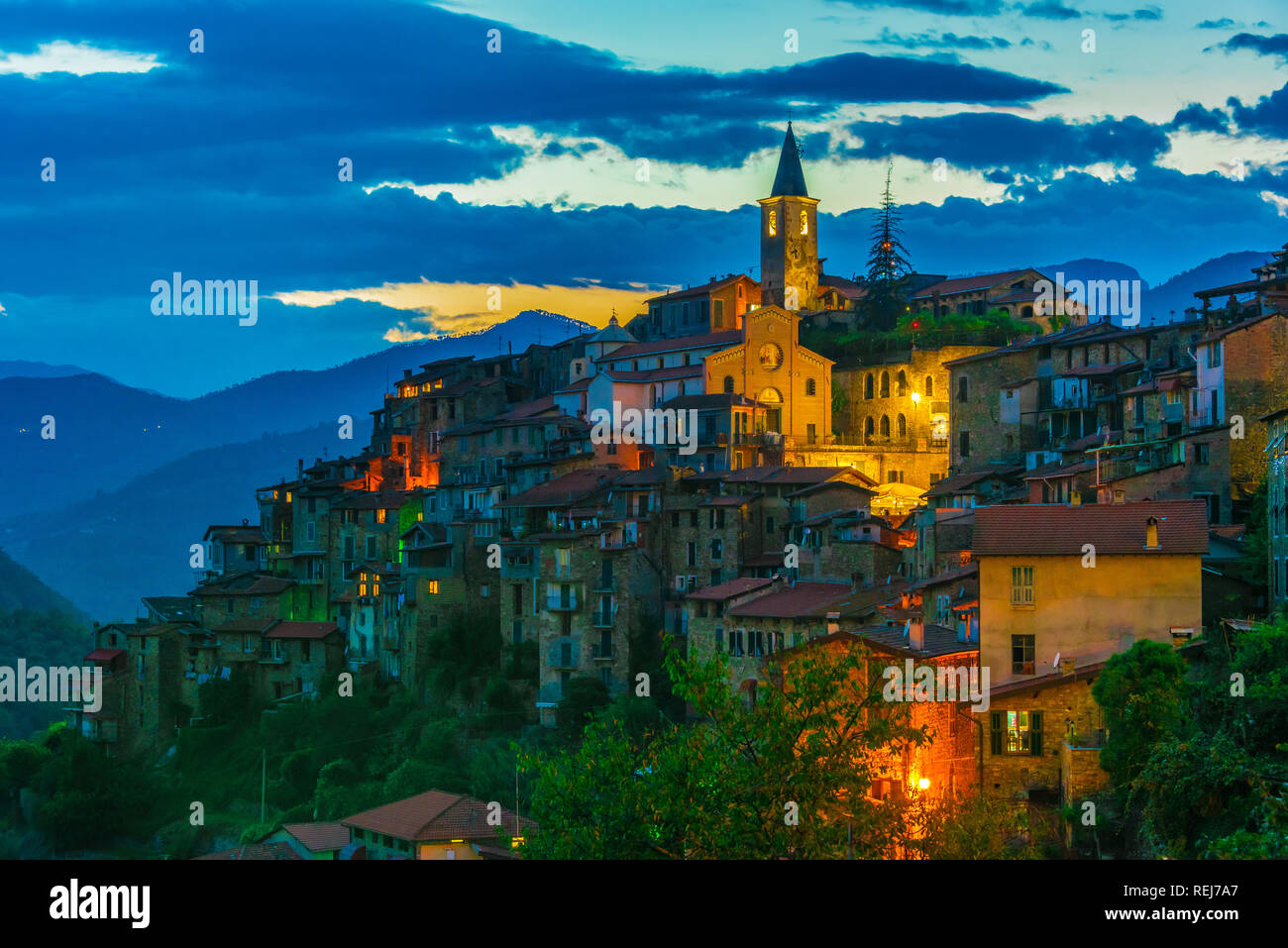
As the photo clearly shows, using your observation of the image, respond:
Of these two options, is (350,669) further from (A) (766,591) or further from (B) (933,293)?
(B) (933,293)

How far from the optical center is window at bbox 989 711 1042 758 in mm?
30625

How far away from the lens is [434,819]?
41.2m

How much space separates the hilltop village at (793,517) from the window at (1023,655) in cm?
6

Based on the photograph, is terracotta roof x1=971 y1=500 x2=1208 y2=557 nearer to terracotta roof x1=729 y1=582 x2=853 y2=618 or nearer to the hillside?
terracotta roof x1=729 y1=582 x2=853 y2=618

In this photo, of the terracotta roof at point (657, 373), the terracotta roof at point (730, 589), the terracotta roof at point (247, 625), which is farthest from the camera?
the terracotta roof at point (657, 373)

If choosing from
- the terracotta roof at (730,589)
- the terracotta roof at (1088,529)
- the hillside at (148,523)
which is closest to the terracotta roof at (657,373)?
the terracotta roof at (730,589)

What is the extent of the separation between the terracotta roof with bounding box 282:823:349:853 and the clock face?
3063 cm

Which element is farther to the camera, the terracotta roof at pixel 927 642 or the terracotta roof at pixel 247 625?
the terracotta roof at pixel 247 625

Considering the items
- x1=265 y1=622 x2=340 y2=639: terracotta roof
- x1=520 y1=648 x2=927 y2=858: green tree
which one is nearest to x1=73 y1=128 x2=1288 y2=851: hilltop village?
x1=265 y1=622 x2=340 y2=639: terracotta roof

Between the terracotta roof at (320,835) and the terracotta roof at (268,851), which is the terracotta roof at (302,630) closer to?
the terracotta roof at (320,835)

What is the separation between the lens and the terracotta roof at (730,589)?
4672 centimetres

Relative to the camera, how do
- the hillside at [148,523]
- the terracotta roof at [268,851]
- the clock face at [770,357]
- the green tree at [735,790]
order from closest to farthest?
the green tree at [735,790] < the terracotta roof at [268,851] < the clock face at [770,357] < the hillside at [148,523]

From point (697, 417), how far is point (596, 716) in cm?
1959

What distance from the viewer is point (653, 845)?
63.6 ft
